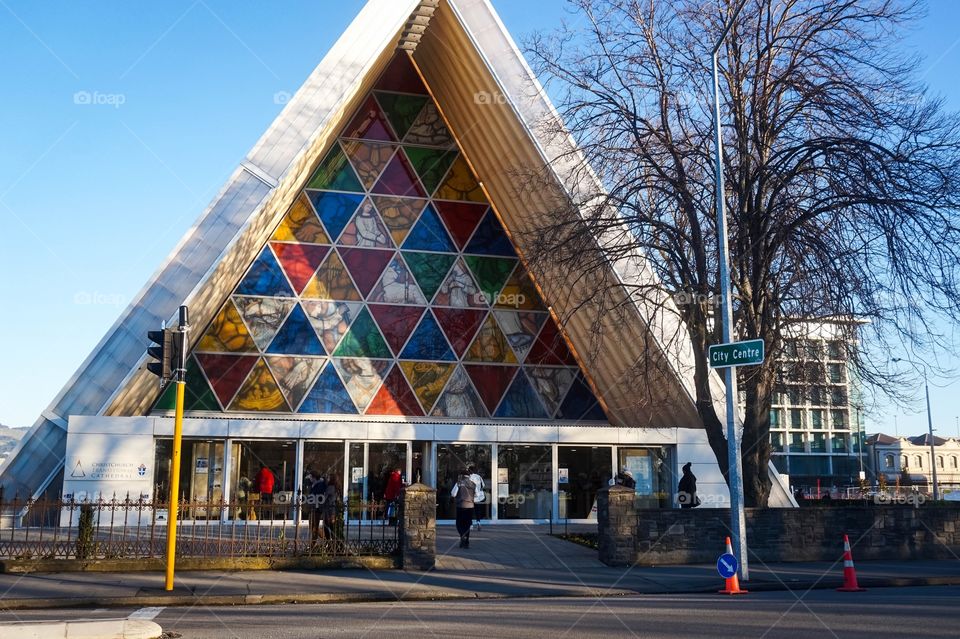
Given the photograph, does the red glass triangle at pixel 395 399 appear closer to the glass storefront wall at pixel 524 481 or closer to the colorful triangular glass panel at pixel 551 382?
the glass storefront wall at pixel 524 481

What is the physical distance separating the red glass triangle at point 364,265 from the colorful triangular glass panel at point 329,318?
0.81m

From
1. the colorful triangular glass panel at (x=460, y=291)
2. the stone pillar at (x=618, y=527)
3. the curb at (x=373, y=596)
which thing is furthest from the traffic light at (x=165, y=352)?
the colorful triangular glass panel at (x=460, y=291)

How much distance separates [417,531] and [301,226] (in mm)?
14709

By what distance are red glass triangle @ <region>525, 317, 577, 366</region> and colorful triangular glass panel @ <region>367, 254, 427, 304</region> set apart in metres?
3.81

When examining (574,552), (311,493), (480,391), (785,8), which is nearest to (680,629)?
(574,552)

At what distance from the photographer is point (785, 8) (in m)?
17.2

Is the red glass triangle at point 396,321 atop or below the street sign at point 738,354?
atop

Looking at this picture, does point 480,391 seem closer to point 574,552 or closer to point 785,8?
point 574,552

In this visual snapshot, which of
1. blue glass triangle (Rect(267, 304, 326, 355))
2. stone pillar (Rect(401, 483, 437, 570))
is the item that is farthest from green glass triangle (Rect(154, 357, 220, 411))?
stone pillar (Rect(401, 483, 437, 570))

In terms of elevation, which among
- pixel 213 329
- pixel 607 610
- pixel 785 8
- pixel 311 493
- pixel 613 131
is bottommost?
pixel 607 610

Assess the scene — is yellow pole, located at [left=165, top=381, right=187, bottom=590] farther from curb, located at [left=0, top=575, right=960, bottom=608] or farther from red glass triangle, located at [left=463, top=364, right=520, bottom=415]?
red glass triangle, located at [left=463, top=364, right=520, bottom=415]

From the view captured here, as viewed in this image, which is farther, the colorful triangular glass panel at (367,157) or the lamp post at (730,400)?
the colorful triangular glass panel at (367,157)

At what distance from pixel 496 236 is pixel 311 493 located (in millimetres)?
13655

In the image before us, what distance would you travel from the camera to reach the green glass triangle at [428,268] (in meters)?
28.5
